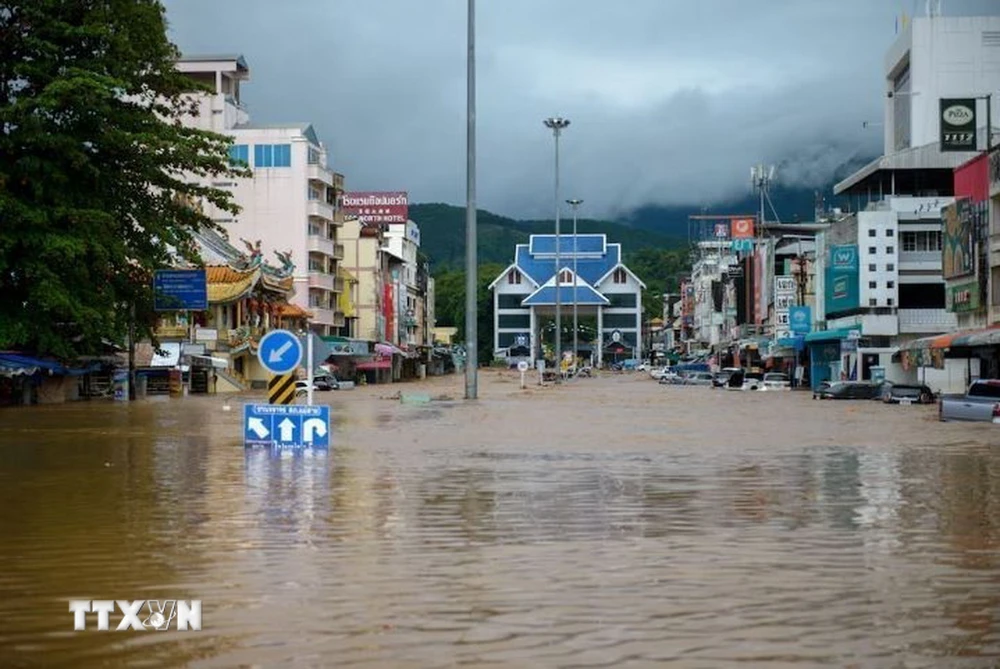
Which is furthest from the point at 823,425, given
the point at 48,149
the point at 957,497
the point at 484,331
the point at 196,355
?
the point at 484,331

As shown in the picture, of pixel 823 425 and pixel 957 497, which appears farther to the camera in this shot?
pixel 823 425

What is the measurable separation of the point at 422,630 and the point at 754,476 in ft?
37.8

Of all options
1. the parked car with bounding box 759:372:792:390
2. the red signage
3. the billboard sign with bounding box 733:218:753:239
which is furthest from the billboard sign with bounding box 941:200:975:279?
the billboard sign with bounding box 733:218:753:239

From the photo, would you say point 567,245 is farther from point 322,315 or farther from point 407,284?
point 322,315

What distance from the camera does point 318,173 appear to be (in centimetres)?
9288

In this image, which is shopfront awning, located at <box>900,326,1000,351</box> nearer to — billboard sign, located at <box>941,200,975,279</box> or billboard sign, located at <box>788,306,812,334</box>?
billboard sign, located at <box>941,200,975,279</box>

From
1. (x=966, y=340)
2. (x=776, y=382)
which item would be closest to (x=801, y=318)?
(x=776, y=382)

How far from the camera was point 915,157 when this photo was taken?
84.2 m

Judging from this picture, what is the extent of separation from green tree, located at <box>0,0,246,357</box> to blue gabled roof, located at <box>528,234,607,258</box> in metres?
140

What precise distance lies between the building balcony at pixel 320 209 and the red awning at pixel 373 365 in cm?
1251

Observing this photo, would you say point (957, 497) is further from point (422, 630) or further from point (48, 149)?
point (48, 149)

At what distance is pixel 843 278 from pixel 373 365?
41708 millimetres

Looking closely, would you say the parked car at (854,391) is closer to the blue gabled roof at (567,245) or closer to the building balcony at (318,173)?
the building balcony at (318,173)

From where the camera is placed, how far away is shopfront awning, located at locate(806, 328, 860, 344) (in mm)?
74438
